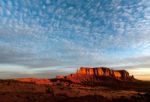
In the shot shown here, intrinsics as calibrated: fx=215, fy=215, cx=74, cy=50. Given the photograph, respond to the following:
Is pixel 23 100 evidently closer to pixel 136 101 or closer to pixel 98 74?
pixel 136 101

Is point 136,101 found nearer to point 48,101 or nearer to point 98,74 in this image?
point 48,101

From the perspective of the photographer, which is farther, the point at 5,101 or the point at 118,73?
the point at 118,73

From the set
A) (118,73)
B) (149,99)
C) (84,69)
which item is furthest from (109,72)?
(149,99)

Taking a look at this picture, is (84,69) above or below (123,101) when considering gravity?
above

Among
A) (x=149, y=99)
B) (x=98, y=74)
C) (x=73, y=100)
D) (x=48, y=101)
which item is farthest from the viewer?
(x=98, y=74)

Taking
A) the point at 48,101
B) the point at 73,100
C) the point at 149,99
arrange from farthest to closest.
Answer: the point at 149,99 < the point at 48,101 < the point at 73,100

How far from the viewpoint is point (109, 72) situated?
152 m

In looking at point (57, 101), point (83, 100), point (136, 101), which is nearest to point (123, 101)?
point (136, 101)

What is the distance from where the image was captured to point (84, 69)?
15012 cm

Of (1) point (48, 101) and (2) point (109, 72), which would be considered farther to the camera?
(2) point (109, 72)

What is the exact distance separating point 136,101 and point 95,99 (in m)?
3.63

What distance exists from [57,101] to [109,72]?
135676mm

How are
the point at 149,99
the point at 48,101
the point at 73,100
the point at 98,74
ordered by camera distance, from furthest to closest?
the point at 98,74 < the point at 149,99 < the point at 48,101 < the point at 73,100

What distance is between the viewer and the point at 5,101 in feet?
60.0
